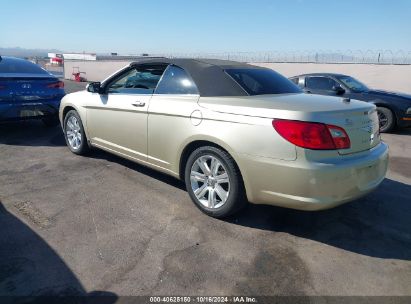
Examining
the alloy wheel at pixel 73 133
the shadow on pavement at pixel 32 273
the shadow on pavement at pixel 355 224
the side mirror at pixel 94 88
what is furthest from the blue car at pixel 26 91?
the shadow on pavement at pixel 355 224

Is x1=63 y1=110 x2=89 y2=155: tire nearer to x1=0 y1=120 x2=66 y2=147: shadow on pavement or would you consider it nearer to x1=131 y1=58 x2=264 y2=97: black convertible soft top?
x1=0 y1=120 x2=66 y2=147: shadow on pavement

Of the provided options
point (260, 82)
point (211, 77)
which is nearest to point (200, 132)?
point (211, 77)

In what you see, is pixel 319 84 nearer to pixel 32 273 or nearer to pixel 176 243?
pixel 176 243

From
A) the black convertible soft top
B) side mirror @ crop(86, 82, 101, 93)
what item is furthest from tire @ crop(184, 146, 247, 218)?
side mirror @ crop(86, 82, 101, 93)

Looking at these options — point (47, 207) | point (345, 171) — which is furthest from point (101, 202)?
point (345, 171)

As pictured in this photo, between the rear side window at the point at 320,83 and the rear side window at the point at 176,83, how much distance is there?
5.59 m

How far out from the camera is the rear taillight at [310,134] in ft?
9.77

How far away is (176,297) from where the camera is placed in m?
2.50

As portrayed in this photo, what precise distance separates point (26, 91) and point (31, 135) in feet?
3.31

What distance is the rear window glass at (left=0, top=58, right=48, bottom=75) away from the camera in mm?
6711

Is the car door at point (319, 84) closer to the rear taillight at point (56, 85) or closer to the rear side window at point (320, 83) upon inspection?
the rear side window at point (320, 83)

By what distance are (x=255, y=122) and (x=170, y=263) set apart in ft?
4.56

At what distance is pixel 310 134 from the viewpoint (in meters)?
2.98

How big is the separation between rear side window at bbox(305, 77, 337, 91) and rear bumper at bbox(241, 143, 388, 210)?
578cm
